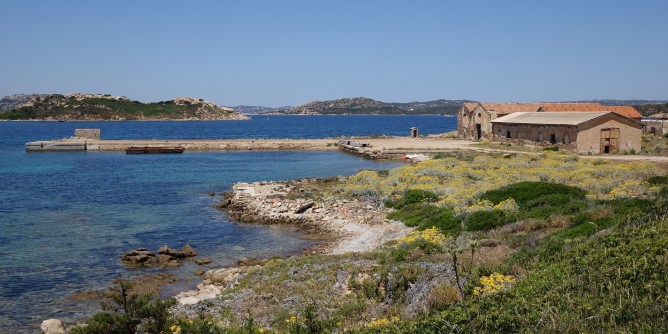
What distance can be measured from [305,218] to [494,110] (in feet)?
154

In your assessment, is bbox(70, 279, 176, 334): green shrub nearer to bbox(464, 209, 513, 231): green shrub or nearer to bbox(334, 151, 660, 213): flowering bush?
bbox(464, 209, 513, 231): green shrub

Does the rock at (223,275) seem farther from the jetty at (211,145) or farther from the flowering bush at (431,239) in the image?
the jetty at (211,145)

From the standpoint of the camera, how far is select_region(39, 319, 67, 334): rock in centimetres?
1430

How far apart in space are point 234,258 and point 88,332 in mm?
14723

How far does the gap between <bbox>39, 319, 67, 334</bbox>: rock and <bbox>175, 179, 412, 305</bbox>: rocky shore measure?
10.9 ft

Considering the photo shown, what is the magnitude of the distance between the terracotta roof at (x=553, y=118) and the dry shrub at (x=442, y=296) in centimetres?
4112

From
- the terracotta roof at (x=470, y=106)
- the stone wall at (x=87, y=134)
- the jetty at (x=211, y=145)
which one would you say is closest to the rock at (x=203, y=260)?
the jetty at (x=211, y=145)

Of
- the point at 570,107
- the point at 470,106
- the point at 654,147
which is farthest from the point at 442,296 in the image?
the point at 570,107

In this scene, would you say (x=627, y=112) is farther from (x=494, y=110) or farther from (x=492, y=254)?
(x=492, y=254)

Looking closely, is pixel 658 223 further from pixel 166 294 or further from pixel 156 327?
pixel 166 294

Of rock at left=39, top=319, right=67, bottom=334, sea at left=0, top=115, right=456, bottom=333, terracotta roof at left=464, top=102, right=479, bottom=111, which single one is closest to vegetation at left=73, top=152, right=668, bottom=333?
rock at left=39, top=319, right=67, bottom=334

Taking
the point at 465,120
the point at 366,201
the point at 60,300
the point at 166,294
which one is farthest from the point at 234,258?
the point at 465,120

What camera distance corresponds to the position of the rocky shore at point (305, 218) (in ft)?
65.2

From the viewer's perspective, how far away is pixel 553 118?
5481cm
